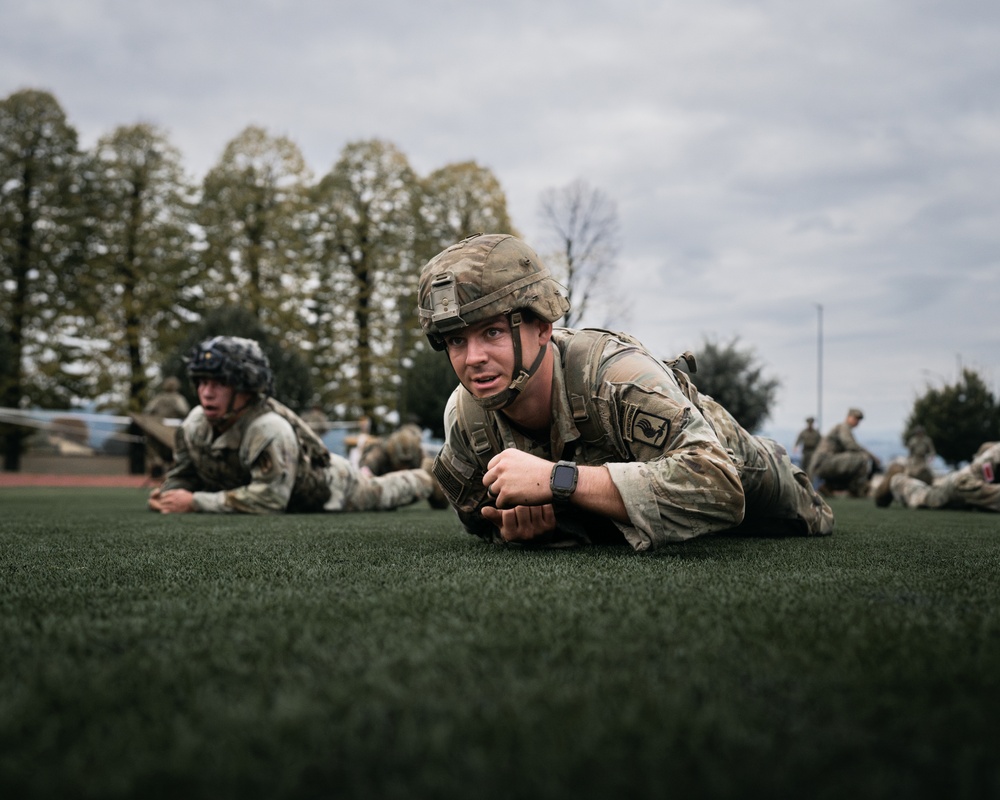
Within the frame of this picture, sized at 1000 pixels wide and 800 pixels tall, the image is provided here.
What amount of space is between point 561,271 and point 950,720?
3099cm

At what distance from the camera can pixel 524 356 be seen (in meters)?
2.91

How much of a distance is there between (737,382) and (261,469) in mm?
26684

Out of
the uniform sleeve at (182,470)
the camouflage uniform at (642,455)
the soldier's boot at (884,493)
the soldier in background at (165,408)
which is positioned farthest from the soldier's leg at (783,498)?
the soldier in background at (165,408)

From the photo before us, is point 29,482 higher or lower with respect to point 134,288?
lower

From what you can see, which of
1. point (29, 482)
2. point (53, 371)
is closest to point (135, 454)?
point (29, 482)

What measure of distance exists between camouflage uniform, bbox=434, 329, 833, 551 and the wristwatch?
0.14m

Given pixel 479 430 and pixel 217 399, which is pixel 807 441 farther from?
pixel 479 430

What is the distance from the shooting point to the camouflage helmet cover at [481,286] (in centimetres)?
Result: 278

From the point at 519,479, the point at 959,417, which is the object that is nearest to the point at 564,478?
the point at 519,479

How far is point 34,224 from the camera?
2733 cm

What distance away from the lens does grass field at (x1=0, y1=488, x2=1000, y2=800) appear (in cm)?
86

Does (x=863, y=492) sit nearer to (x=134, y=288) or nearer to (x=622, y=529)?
(x=622, y=529)

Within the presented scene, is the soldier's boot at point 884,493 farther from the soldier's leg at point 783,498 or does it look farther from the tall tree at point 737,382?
the tall tree at point 737,382

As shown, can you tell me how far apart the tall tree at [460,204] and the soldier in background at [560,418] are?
28.6 m
